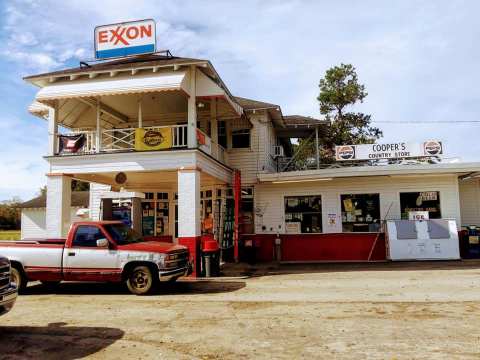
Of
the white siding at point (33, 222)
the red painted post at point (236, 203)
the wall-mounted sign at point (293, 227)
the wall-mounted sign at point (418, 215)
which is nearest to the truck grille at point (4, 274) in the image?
the red painted post at point (236, 203)

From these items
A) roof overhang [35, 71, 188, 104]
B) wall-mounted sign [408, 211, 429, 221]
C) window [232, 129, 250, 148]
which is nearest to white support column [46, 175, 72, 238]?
roof overhang [35, 71, 188, 104]

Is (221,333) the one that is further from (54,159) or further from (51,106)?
(51,106)

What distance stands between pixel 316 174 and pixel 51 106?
10423 mm

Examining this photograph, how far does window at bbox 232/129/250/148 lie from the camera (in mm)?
19812

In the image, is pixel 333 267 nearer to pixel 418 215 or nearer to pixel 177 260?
pixel 418 215

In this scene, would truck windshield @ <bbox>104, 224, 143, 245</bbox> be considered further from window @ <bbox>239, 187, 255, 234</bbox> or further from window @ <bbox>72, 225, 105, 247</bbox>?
window @ <bbox>239, 187, 255, 234</bbox>

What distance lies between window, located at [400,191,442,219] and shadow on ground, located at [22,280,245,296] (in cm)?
888

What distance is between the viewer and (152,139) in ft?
45.8

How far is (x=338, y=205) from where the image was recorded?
18359 millimetres

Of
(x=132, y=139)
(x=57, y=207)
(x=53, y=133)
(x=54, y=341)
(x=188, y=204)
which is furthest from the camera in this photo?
(x=132, y=139)

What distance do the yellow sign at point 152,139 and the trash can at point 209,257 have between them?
338 cm

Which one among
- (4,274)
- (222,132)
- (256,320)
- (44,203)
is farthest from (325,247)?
(44,203)

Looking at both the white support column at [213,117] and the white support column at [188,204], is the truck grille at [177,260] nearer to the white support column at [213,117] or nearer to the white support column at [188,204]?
the white support column at [188,204]

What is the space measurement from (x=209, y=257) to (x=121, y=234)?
10.3 ft
